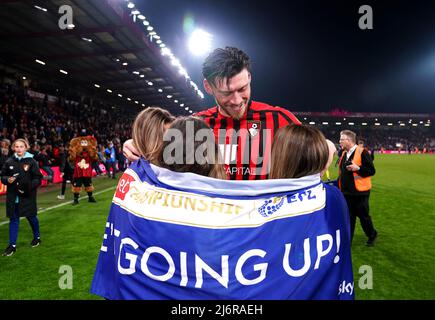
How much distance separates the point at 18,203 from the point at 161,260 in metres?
5.33

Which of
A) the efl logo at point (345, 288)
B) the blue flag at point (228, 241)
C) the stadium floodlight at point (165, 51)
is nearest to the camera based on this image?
the blue flag at point (228, 241)

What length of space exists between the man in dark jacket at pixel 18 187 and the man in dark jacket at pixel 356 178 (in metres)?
5.12

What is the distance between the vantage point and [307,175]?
5.01 ft

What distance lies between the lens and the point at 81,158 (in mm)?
10156

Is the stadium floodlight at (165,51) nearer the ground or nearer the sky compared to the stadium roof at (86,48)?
nearer the sky

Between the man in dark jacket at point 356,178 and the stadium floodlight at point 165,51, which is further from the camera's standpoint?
the stadium floodlight at point 165,51

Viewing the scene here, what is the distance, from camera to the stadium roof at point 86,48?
15.3 meters

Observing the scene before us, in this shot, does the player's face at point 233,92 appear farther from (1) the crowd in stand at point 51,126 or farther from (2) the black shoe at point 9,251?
(1) the crowd in stand at point 51,126

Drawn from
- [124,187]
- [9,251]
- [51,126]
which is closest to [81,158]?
[9,251]

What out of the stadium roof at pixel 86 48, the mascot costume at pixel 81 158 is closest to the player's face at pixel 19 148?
the mascot costume at pixel 81 158

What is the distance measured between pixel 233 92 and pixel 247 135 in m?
0.32

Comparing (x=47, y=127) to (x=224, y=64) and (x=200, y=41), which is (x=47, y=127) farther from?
(x=224, y=64)
